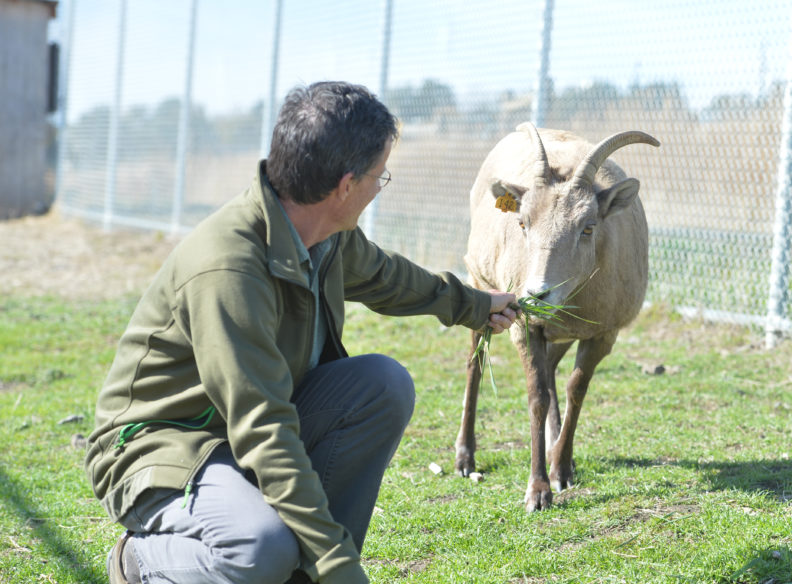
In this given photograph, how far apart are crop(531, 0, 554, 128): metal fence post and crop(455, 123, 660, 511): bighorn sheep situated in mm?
3409

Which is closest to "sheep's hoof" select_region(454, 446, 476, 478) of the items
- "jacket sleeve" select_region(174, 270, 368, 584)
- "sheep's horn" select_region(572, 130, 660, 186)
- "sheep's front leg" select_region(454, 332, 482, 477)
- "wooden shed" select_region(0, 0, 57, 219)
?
"sheep's front leg" select_region(454, 332, 482, 477)

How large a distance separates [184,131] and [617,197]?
11153 mm

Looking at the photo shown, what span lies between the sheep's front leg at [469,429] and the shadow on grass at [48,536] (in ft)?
6.16

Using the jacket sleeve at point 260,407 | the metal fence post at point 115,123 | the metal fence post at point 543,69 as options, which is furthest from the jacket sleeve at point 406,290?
the metal fence post at point 115,123

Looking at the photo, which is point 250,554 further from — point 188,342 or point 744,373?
point 744,373

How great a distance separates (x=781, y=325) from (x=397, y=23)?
553 cm

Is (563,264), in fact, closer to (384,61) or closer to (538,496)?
(538,496)

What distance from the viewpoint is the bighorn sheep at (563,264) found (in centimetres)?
414

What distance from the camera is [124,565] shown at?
106 inches

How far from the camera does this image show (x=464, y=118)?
941 centimetres

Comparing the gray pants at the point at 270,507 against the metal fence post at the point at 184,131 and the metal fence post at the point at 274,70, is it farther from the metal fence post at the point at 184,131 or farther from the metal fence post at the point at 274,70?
the metal fence post at the point at 184,131

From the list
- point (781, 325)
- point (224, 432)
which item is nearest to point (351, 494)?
point (224, 432)

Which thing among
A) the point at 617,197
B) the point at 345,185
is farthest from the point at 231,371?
the point at 617,197

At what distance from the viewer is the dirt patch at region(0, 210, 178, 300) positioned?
1070cm
